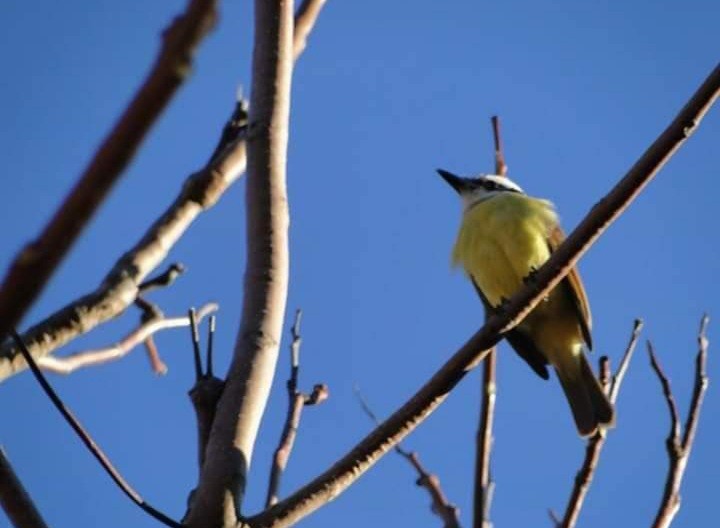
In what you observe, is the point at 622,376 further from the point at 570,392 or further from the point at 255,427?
the point at 570,392

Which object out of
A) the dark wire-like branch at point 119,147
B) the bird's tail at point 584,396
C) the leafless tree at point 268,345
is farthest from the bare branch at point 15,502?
the bird's tail at point 584,396

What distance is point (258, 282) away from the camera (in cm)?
219

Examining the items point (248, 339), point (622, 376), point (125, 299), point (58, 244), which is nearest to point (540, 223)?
point (622, 376)

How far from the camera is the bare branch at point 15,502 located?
5.33 ft

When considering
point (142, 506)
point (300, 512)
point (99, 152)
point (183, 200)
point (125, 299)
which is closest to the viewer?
point (99, 152)

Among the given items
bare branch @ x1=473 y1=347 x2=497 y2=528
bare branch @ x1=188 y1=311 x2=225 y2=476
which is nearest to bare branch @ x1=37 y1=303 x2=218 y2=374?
bare branch @ x1=188 y1=311 x2=225 y2=476

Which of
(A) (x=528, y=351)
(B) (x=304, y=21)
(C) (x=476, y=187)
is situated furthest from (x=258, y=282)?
(C) (x=476, y=187)

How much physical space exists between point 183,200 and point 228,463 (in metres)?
1.09

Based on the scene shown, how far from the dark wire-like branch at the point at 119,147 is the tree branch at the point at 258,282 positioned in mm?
1329

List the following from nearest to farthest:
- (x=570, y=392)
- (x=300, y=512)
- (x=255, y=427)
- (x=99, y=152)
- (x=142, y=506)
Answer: (x=99, y=152) < (x=142, y=506) < (x=300, y=512) < (x=255, y=427) < (x=570, y=392)

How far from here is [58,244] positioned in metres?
0.68

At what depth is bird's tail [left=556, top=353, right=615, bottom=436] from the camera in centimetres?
471

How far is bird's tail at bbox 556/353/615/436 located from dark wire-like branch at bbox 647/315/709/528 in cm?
181

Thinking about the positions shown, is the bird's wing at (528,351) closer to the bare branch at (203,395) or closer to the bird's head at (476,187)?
the bird's head at (476,187)
